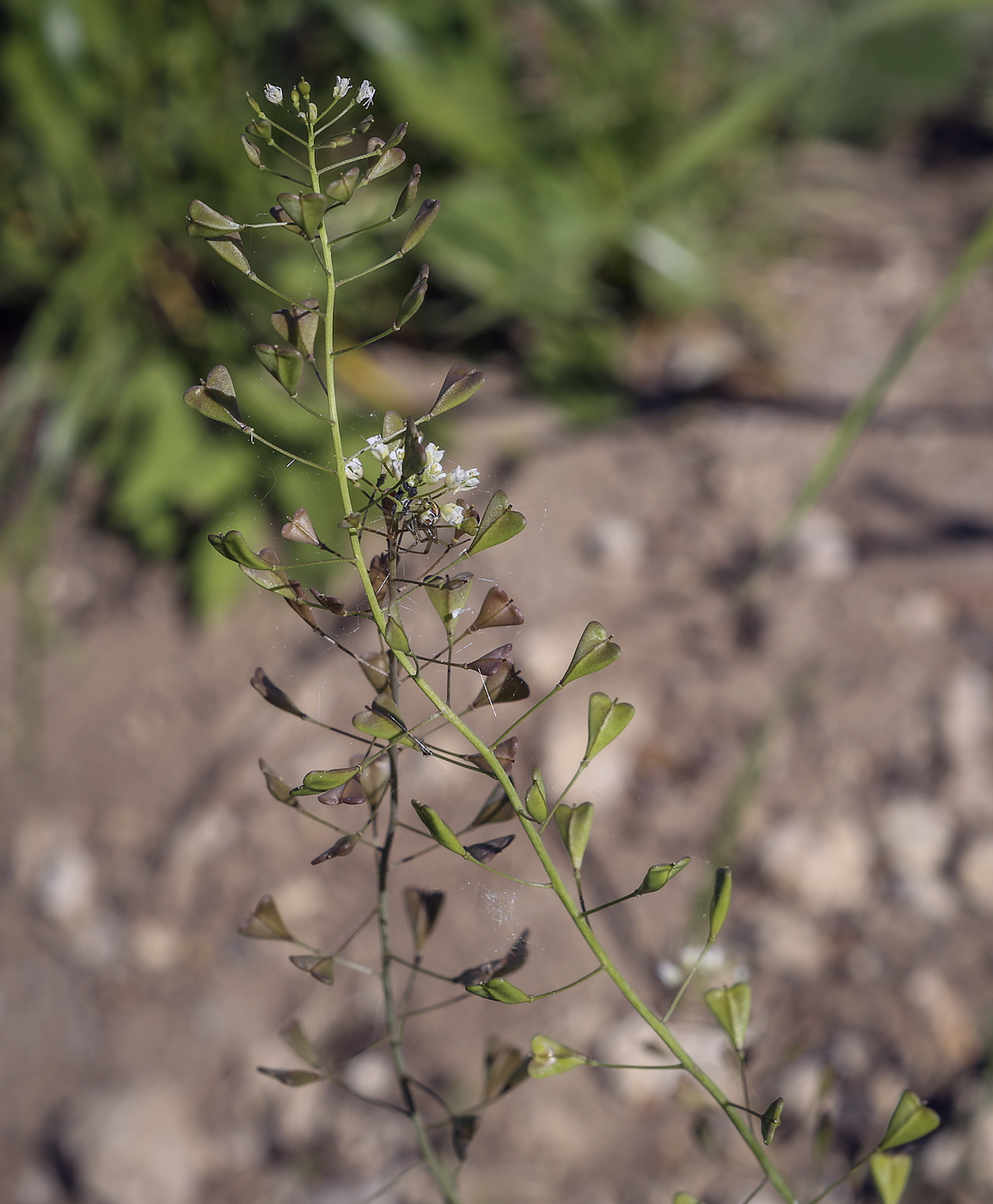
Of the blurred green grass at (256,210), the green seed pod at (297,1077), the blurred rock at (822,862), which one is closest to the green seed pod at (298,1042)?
the green seed pod at (297,1077)

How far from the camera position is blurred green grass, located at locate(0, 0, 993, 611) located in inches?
72.2

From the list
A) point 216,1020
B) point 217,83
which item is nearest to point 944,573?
point 216,1020

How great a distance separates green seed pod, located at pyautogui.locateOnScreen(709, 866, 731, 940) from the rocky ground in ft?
0.89

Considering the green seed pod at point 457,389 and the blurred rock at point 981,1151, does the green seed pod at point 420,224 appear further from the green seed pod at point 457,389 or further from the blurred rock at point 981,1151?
the blurred rock at point 981,1151

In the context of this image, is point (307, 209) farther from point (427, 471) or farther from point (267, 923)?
point (267, 923)

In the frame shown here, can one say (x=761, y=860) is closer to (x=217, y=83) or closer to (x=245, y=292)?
(x=245, y=292)

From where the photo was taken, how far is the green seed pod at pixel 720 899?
453 millimetres

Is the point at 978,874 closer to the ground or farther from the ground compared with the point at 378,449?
closer to the ground

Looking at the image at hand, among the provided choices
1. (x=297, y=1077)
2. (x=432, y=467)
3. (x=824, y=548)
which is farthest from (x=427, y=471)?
(x=824, y=548)

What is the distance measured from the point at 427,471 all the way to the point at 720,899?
233 millimetres

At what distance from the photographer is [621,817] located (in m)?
1.40

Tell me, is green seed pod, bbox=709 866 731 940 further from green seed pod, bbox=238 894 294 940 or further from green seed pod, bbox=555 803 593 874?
green seed pod, bbox=238 894 294 940

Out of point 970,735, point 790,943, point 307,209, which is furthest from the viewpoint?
point 970,735

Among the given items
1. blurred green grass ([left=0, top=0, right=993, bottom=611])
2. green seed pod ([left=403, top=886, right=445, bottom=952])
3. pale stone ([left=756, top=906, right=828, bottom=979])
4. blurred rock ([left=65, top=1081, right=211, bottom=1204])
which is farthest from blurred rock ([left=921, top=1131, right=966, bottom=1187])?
blurred green grass ([left=0, top=0, right=993, bottom=611])
